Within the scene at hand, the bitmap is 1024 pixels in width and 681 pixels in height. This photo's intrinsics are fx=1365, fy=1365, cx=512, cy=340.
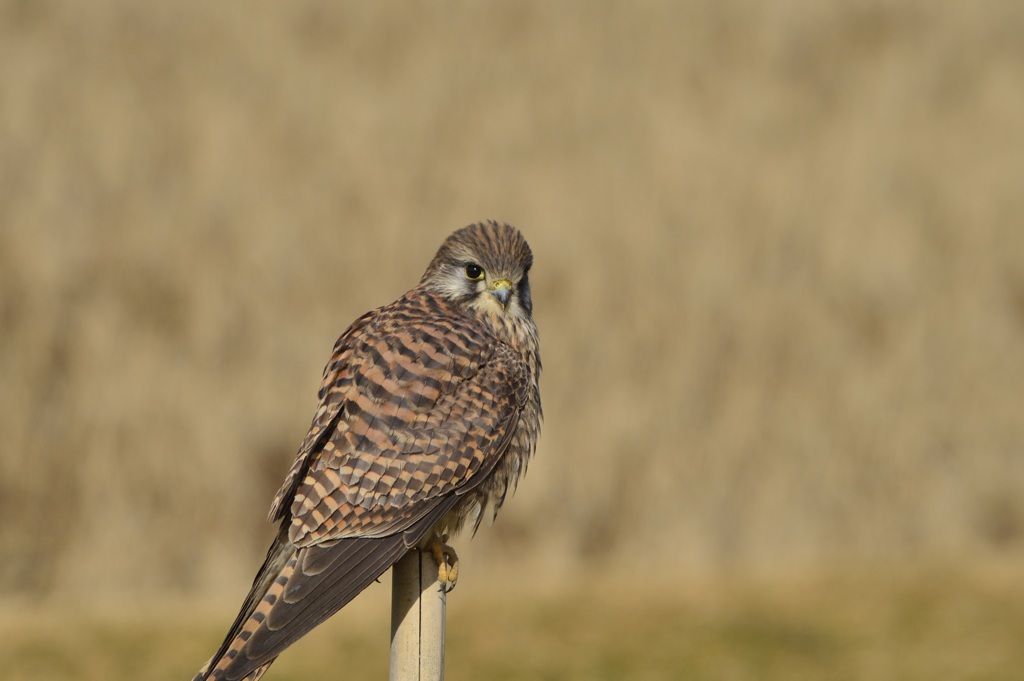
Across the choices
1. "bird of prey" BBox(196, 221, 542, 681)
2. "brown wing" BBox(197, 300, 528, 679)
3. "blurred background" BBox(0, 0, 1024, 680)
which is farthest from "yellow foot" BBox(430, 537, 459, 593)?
"blurred background" BBox(0, 0, 1024, 680)

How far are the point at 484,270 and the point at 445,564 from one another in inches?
28.0

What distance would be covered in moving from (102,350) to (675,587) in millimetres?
2989

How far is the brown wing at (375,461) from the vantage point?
8.24 feet

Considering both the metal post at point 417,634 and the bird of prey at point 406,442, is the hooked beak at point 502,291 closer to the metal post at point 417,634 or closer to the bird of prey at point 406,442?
the bird of prey at point 406,442

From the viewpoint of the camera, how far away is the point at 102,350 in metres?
6.64

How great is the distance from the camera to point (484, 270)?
3176 mm

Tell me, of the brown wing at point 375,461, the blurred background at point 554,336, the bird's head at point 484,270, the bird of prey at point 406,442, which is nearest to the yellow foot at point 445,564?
the bird of prey at point 406,442

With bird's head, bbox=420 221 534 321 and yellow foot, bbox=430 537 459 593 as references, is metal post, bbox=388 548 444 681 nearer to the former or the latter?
yellow foot, bbox=430 537 459 593

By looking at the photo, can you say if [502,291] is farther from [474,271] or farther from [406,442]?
[406,442]

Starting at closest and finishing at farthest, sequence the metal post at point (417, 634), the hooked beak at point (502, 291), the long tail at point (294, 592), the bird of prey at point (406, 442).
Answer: the long tail at point (294, 592) < the bird of prey at point (406, 442) < the metal post at point (417, 634) < the hooked beak at point (502, 291)

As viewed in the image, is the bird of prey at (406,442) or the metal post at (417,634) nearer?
the bird of prey at (406,442)

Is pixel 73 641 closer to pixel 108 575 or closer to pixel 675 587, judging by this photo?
pixel 108 575

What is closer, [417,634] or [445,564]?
[417,634]

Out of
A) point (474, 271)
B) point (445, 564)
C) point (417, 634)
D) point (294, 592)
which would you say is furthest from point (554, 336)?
point (294, 592)
